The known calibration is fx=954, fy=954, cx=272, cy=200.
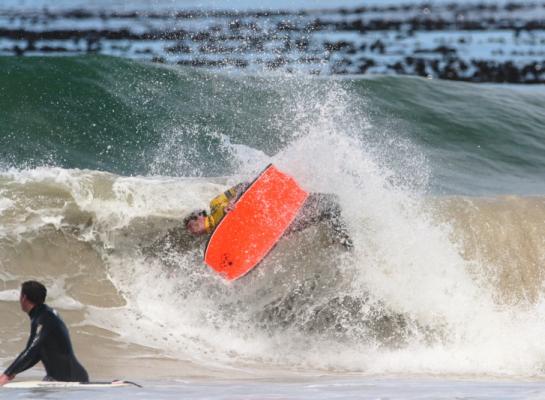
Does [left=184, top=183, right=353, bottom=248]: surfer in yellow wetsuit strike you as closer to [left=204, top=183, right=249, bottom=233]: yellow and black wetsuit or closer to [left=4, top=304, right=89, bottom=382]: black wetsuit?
[left=204, top=183, right=249, bottom=233]: yellow and black wetsuit

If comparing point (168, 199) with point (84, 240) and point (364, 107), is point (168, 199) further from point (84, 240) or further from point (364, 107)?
point (364, 107)

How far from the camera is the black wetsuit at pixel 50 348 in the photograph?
5309 millimetres

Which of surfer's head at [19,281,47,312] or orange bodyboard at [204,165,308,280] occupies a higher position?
orange bodyboard at [204,165,308,280]

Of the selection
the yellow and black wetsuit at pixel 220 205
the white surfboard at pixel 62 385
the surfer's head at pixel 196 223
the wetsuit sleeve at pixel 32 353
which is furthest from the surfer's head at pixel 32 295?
the surfer's head at pixel 196 223

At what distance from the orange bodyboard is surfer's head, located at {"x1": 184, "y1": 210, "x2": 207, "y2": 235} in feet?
1.10

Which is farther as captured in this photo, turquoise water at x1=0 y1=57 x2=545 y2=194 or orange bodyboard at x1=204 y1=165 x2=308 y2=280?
turquoise water at x1=0 y1=57 x2=545 y2=194

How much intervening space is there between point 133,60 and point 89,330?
31.6 feet

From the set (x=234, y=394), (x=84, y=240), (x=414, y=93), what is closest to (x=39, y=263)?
(x=84, y=240)

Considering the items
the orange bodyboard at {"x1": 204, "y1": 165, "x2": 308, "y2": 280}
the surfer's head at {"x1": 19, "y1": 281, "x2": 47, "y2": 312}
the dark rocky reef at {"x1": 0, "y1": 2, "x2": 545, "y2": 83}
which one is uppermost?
the dark rocky reef at {"x1": 0, "y1": 2, "x2": 545, "y2": 83}

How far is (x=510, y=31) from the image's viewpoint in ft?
64.1

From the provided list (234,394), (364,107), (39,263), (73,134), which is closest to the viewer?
(234,394)

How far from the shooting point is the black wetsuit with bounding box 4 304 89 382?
531 cm

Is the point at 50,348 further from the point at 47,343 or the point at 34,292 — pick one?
the point at 34,292

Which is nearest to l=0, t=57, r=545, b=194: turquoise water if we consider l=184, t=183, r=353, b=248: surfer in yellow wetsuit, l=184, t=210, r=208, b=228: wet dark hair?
l=184, t=210, r=208, b=228: wet dark hair
